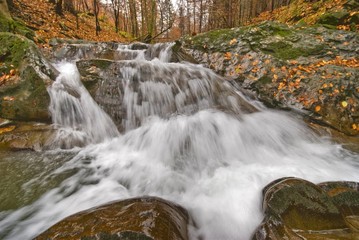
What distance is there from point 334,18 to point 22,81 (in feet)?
28.8

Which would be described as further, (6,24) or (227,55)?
(6,24)

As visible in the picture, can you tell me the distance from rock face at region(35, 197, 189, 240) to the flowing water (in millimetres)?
403

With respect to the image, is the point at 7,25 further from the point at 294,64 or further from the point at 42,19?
the point at 294,64

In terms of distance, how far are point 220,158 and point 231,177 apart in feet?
1.93

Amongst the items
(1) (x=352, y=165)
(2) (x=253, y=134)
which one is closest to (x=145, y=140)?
(2) (x=253, y=134)

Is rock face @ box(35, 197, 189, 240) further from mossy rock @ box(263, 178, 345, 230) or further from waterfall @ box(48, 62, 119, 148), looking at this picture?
waterfall @ box(48, 62, 119, 148)

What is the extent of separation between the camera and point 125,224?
70.2 inches

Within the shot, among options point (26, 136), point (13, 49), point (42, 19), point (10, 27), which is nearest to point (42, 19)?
point (42, 19)

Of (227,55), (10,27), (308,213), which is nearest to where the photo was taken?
(308,213)

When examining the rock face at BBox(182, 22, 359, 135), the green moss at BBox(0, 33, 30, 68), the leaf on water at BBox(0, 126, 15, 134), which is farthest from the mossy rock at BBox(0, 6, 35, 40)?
the rock face at BBox(182, 22, 359, 135)

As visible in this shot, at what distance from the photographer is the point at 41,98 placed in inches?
174

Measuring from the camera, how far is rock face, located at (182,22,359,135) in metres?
4.60

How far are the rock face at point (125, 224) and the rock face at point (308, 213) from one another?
2.56 ft

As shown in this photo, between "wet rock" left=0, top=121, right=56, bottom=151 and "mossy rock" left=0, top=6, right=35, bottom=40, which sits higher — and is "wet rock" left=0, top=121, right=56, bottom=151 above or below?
below
